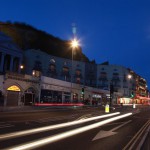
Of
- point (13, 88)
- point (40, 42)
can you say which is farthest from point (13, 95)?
point (40, 42)

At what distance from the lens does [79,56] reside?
121000mm

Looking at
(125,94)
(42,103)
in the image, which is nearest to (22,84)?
(42,103)

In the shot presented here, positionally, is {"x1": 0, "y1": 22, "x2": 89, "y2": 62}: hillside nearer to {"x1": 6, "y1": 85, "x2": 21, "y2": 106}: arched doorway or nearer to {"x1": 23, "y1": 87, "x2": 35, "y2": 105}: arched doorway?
{"x1": 23, "y1": 87, "x2": 35, "y2": 105}: arched doorway

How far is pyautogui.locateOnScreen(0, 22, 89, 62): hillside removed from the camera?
332 ft

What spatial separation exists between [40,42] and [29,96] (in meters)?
70.4

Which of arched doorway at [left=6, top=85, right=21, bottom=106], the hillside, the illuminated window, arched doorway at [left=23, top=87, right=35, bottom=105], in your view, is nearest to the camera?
arched doorway at [left=6, top=85, right=21, bottom=106]

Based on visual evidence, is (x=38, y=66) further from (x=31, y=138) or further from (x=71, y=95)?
(x=31, y=138)

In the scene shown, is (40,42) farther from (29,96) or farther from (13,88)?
(13,88)

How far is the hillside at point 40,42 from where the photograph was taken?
332ft

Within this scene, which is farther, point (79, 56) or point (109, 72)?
point (79, 56)

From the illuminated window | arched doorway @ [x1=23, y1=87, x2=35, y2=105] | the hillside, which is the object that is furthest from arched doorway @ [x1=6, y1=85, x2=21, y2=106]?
the hillside

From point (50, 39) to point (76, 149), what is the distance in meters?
119

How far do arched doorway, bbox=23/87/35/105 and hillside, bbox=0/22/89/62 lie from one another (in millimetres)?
52422

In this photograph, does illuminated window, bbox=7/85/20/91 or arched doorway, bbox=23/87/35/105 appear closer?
illuminated window, bbox=7/85/20/91
